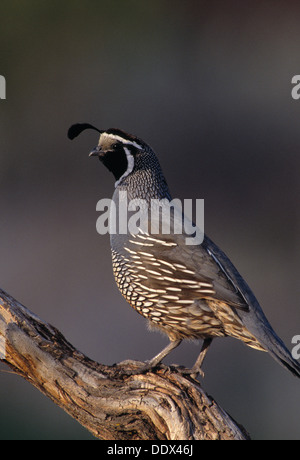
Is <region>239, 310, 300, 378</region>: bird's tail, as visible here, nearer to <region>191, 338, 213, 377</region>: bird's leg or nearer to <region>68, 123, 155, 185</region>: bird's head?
<region>191, 338, 213, 377</region>: bird's leg

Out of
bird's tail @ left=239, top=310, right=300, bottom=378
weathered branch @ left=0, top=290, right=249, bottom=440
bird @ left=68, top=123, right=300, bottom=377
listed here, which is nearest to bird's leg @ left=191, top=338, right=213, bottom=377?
bird @ left=68, top=123, right=300, bottom=377

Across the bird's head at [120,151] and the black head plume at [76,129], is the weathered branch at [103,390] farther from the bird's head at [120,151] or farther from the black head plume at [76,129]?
the black head plume at [76,129]

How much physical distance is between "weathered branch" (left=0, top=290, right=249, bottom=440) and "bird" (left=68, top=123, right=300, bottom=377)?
201 millimetres

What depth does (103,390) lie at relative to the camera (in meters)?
3.41

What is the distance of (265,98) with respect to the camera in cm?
886

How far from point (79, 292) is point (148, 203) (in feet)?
12.0

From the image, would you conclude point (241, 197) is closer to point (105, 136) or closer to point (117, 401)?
point (105, 136)

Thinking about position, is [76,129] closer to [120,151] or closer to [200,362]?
[120,151]

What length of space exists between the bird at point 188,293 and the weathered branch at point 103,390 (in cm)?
20

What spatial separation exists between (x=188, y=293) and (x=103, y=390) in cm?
66

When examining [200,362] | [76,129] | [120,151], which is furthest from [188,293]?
[76,129]

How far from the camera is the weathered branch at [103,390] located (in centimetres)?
330

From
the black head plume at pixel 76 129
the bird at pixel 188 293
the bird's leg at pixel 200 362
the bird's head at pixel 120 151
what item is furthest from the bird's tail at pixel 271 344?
the black head plume at pixel 76 129

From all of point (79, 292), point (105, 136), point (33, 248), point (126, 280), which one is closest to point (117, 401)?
point (126, 280)
